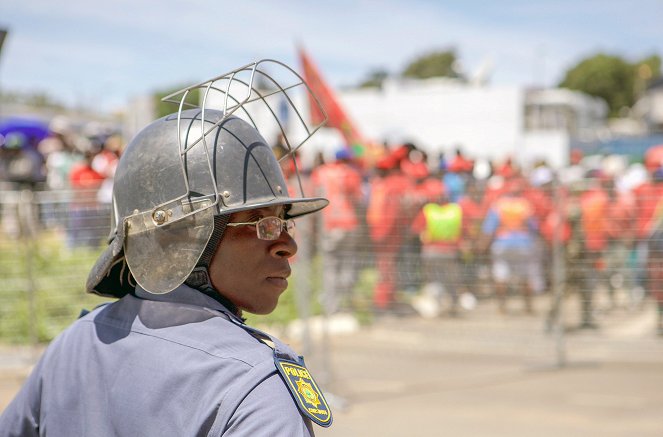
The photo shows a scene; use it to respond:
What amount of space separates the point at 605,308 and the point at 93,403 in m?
6.75

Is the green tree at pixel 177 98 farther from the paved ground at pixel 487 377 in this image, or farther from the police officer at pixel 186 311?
the paved ground at pixel 487 377

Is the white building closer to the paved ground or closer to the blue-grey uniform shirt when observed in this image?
the paved ground

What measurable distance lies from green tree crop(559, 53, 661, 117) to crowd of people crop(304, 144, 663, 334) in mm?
75986

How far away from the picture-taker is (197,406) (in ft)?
5.28

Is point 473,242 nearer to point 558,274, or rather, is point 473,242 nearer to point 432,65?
point 558,274

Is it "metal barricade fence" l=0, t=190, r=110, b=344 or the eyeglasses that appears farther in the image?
"metal barricade fence" l=0, t=190, r=110, b=344

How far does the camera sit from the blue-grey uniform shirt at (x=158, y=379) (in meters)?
1.57

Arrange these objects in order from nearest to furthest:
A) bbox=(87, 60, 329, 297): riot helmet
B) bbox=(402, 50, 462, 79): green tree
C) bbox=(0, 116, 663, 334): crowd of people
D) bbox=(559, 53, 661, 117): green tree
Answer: bbox=(87, 60, 329, 297): riot helmet, bbox=(0, 116, 663, 334): crowd of people, bbox=(559, 53, 661, 117): green tree, bbox=(402, 50, 462, 79): green tree

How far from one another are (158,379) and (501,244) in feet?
21.2

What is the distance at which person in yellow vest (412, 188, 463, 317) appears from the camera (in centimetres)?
778

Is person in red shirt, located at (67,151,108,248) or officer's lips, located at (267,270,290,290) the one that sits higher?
officer's lips, located at (267,270,290,290)

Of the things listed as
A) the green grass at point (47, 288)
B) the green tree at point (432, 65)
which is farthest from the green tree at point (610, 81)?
the green grass at point (47, 288)

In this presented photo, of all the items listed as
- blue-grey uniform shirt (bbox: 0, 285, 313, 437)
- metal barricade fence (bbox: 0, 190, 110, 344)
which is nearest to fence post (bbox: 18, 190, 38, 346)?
metal barricade fence (bbox: 0, 190, 110, 344)

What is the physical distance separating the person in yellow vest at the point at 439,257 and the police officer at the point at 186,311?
228 inches
